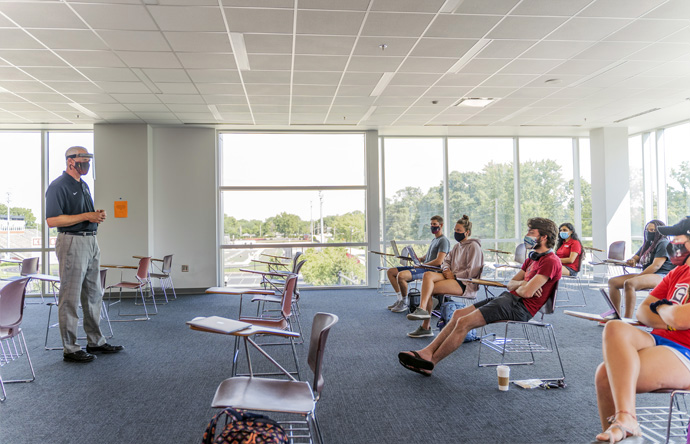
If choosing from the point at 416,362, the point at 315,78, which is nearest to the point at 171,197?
the point at 315,78

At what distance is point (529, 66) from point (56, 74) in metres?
6.18

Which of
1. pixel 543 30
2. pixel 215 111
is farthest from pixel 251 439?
pixel 215 111

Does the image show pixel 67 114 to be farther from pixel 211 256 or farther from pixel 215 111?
pixel 211 256

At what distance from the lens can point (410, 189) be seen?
1048cm

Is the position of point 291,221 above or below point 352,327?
above

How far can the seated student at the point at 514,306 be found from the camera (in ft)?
12.7

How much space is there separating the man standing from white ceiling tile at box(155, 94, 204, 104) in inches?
106

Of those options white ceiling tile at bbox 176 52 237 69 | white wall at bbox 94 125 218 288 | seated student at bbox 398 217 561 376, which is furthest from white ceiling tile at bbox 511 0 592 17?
white wall at bbox 94 125 218 288

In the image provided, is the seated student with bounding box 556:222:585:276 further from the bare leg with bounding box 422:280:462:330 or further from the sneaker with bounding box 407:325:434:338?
the sneaker with bounding box 407:325:434:338

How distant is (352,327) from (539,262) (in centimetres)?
281

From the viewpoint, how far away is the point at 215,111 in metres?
8.02

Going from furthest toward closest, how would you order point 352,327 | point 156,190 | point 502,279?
point 502,279, point 156,190, point 352,327

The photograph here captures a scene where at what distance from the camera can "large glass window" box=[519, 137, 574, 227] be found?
430 inches

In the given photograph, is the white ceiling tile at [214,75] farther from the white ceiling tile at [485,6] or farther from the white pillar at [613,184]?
the white pillar at [613,184]
